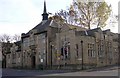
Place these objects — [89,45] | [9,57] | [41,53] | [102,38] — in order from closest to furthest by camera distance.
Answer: [89,45]
[102,38]
[41,53]
[9,57]

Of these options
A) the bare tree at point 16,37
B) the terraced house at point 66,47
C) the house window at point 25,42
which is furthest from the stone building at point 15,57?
the bare tree at point 16,37

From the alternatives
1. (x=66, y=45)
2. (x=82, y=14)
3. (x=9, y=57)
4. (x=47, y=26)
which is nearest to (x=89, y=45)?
(x=66, y=45)

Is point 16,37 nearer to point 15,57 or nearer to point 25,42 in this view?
point 15,57

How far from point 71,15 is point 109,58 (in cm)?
1376

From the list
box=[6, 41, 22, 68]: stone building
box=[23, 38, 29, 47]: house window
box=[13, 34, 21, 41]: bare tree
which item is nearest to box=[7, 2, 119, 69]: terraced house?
box=[23, 38, 29, 47]: house window

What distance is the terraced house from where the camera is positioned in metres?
58.4

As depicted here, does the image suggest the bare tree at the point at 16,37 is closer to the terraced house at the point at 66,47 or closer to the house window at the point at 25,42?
the terraced house at the point at 66,47

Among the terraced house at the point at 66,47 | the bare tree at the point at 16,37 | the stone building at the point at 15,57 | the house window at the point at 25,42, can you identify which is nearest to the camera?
the terraced house at the point at 66,47

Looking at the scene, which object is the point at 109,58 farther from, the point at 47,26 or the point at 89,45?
the point at 47,26

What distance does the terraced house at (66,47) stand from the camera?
58.4 metres

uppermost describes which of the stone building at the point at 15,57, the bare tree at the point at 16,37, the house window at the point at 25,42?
the bare tree at the point at 16,37

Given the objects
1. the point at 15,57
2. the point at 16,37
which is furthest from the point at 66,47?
the point at 16,37

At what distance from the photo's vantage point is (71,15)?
67188 mm

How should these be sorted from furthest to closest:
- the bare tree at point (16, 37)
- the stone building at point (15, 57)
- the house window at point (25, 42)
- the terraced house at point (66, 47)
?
1. the bare tree at point (16, 37)
2. the stone building at point (15, 57)
3. the house window at point (25, 42)
4. the terraced house at point (66, 47)
